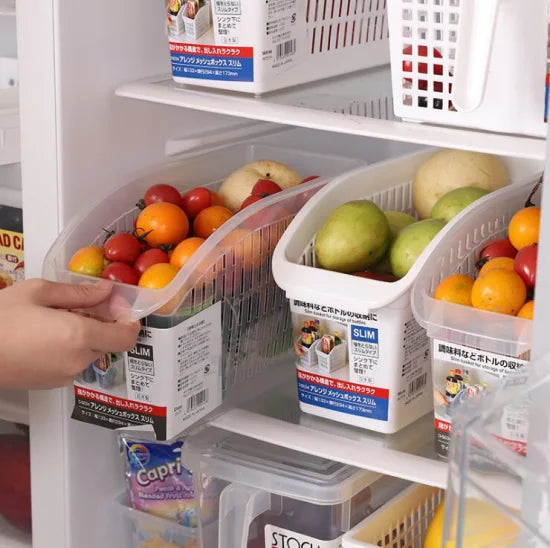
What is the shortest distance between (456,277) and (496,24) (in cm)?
29

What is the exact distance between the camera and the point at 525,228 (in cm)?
132

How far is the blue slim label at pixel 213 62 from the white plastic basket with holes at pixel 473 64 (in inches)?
9.0

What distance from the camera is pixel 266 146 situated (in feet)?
5.90

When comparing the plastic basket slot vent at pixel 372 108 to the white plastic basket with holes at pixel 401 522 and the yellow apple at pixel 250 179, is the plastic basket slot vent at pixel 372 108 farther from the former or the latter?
the white plastic basket with holes at pixel 401 522

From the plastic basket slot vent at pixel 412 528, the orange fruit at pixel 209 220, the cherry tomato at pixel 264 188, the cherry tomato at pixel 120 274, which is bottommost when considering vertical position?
the plastic basket slot vent at pixel 412 528

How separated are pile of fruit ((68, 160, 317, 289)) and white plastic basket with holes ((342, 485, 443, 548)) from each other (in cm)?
39

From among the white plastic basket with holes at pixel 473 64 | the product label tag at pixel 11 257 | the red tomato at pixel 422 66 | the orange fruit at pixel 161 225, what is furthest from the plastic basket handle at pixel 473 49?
the product label tag at pixel 11 257

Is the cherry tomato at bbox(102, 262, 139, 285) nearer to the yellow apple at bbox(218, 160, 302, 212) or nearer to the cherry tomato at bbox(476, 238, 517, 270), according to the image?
the yellow apple at bbox(218, 160, 302, 212)

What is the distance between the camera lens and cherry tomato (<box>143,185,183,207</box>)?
1.53 meters

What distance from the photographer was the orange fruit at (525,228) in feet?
4.31

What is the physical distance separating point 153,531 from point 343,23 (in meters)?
0.78

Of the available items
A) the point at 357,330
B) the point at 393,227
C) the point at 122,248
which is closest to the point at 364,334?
the point at 357,330

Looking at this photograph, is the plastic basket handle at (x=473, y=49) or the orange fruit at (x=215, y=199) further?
the orange fruit at (x=215, y=199)

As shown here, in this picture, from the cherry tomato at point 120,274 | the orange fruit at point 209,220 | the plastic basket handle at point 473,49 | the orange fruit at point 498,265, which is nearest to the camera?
the plastic basket handle at point 473,49
